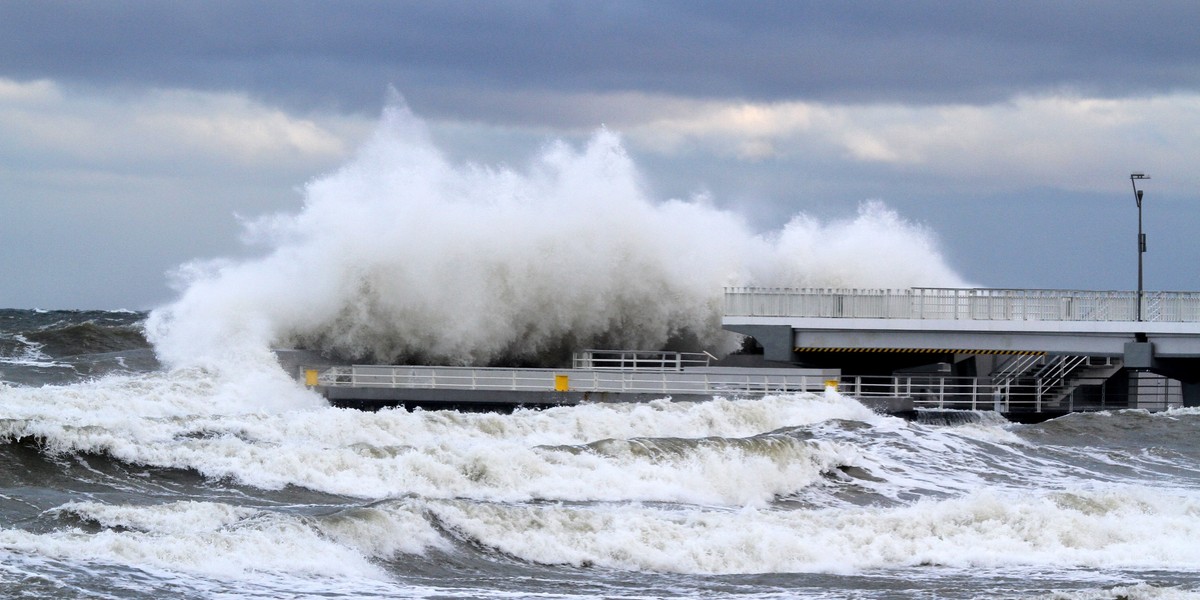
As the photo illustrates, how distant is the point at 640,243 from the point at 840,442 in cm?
1335

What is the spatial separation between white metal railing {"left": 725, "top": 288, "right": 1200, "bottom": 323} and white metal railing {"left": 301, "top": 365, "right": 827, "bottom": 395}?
2.56 meters

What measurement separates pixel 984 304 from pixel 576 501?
53.5 feet

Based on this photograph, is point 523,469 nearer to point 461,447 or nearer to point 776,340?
point 461,447

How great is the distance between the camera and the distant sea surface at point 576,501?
55.2 ft

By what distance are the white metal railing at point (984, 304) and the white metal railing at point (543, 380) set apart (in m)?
2.56

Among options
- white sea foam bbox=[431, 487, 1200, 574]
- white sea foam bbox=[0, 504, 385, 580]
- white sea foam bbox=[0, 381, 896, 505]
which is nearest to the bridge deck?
white sea foam bbox=[0, 381, 896, 505]

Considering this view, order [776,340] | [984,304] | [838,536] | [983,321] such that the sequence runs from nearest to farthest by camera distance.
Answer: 1. [838,536]
2. [983,321]
3. [776,340]
4. [984,304]

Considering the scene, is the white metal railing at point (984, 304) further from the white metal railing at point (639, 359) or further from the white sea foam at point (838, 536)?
the white sea foam at point (838, 536)

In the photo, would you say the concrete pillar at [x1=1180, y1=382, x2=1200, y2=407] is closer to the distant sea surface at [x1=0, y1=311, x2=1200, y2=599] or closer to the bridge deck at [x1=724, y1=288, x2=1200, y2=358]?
the bridge deck at [x1=724, y1=288, x2=1200, y2=358]

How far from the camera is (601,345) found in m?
40.2

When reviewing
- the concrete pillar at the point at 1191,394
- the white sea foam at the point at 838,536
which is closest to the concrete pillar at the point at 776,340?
the concrete pillar at the point at 1191,394

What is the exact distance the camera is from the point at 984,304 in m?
35.7

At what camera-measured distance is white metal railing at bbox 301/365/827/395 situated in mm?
32406

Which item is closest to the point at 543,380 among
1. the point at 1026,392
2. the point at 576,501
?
the point at 576,501
